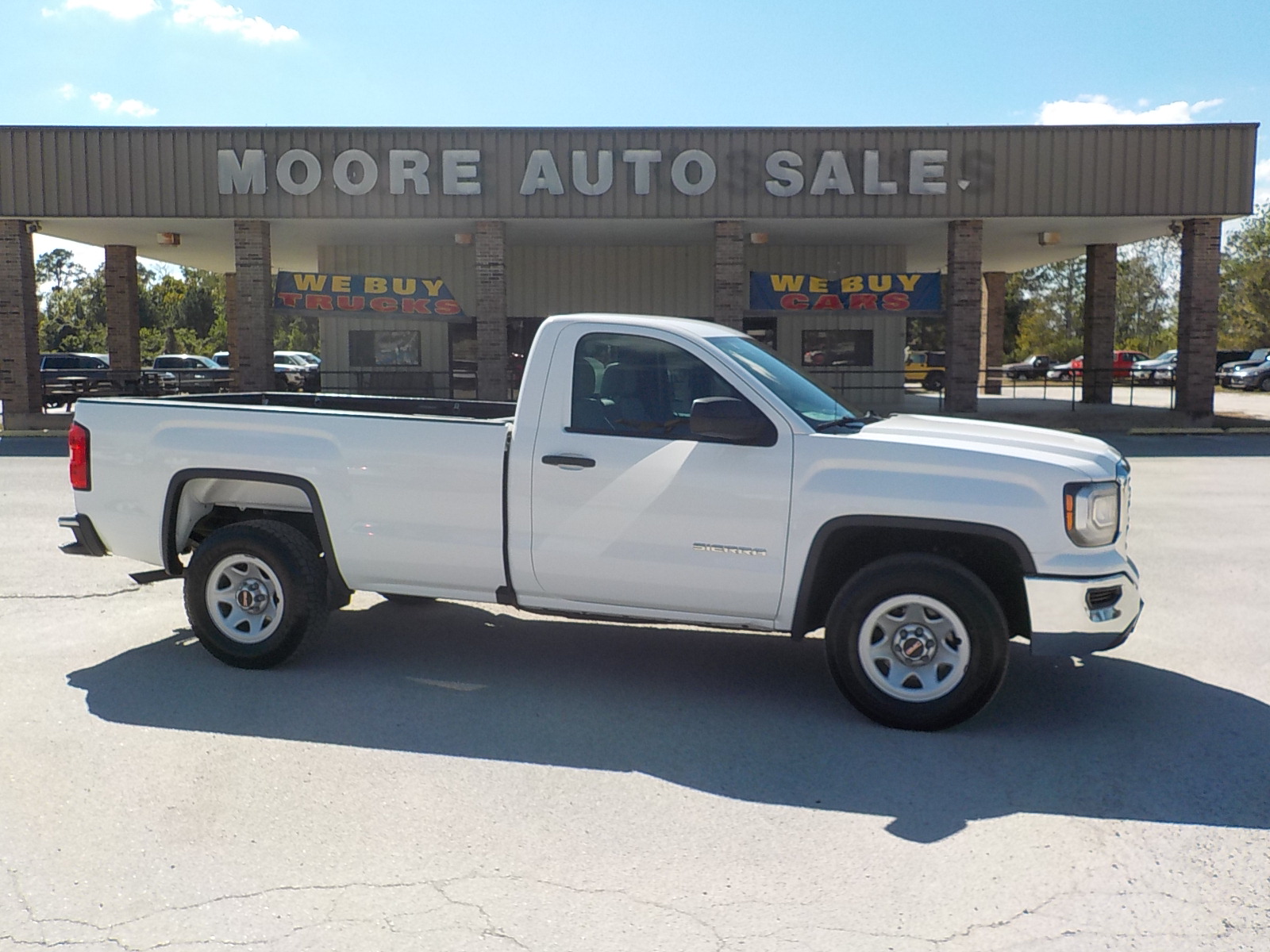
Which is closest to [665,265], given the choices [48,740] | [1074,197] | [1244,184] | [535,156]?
[535,156]

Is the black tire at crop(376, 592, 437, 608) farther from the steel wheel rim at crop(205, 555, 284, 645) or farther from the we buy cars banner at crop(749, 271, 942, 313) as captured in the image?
the we buy cars banner at crop(749, 271, 942, 313)

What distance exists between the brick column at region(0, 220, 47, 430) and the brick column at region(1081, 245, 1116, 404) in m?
23.2

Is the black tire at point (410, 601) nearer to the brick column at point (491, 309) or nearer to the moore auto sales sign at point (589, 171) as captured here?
the brick column at point (491, 309)

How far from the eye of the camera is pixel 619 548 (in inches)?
221

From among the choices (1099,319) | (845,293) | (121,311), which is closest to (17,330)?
(121,311)

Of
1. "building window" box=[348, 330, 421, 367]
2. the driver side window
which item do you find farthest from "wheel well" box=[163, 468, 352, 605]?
"building window" box=[348, 330, 421, 367]

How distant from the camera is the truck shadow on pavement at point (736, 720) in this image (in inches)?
181

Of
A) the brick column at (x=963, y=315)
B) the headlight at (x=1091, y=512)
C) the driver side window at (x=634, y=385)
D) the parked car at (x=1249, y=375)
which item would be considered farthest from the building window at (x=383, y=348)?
the parked car at (x=1249, y=375)

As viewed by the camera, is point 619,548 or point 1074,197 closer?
point 619,548

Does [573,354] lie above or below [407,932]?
above

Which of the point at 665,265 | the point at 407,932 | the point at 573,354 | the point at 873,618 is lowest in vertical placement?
the point at 407,932

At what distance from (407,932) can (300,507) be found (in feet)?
11.0

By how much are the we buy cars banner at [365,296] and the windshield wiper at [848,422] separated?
717 inches

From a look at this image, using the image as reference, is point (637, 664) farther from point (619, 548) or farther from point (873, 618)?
point (873, 618)
